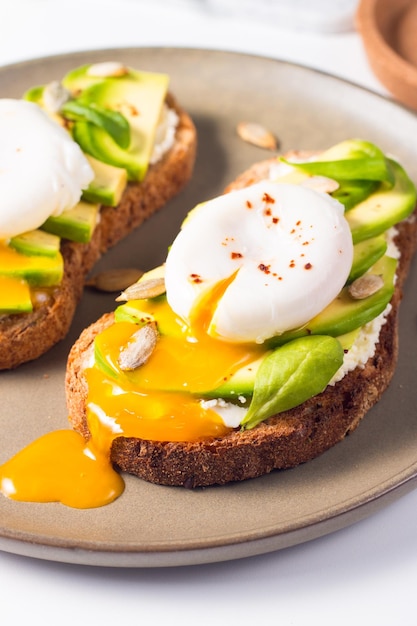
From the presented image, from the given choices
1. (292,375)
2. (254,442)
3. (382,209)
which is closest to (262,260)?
(292,375)

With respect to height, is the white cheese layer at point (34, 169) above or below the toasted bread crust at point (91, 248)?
above

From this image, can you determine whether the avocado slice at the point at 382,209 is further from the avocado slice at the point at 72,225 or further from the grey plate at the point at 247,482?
the avocado slice at the point at 72,225

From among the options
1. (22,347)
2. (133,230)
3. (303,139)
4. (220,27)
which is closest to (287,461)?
(22,347)

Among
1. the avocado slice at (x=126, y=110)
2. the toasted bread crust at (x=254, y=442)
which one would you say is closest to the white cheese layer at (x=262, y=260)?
the toasted bread crust at (x=254, y=442)

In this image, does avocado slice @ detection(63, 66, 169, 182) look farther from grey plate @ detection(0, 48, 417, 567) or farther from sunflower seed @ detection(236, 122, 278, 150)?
sunflower seed @ detection(236, 122, 278, 150)

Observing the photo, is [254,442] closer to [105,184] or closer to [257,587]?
[257,587]
